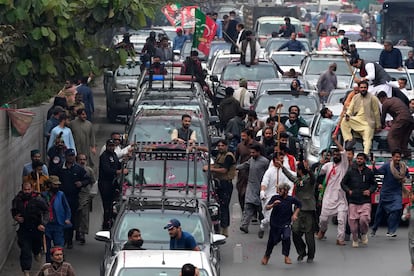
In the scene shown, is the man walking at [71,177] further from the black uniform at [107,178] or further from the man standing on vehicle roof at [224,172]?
the man standing on vehicle roof at [224,172]

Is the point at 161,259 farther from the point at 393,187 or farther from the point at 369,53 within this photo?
the point at 369,53

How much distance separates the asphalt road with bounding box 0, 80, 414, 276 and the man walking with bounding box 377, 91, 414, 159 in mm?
1446

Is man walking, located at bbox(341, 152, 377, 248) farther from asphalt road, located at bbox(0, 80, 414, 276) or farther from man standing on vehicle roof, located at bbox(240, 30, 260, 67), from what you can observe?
man standing on vehicle roof, located at bbox(240, 30, 260, 67)

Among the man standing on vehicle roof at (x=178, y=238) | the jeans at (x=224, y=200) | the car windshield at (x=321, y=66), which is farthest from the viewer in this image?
the car windshield at (x=321, y=66)

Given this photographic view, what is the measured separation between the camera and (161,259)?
49.8 ft

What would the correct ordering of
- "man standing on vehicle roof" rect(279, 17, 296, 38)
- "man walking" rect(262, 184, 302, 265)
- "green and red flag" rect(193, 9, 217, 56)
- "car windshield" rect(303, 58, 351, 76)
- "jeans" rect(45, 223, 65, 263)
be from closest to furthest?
1. "jeans" rect(45, 223, 65, 263)
2. "man walking" rect(262, 184, 302, 265)
3. "car windshield" rect(303, 58, 351, 76)
4. "green and red flag" rect(193, 9, 217, 56)
5. "man standing on vehicle roof" rect(279, 17, 296, 38)

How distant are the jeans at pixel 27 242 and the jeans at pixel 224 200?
11.3 feet

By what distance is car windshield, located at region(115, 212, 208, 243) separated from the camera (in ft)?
58.4

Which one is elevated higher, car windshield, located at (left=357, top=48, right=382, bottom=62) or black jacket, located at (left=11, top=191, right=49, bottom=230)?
black jacket, located at (left=11, top=191, right=49, bottom=230)

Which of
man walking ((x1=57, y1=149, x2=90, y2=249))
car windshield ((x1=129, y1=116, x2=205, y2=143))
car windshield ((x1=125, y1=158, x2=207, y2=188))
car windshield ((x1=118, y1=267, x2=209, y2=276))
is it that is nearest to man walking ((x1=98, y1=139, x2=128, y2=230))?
man walking ((x1=57, y1=149, x2=90, y2=249))

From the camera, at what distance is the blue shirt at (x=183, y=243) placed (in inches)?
674

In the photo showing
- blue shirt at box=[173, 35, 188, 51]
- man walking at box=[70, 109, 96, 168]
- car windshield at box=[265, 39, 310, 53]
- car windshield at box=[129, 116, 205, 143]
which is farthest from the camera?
blue shirt at box=[173, 35, 188, 51]

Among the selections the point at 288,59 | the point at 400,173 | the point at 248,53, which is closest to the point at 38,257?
the point at 400,173

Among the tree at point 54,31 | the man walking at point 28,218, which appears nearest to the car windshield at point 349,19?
the tree at point 54,31
